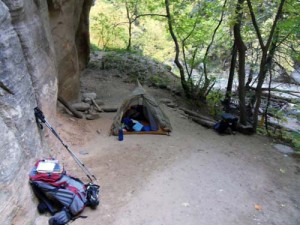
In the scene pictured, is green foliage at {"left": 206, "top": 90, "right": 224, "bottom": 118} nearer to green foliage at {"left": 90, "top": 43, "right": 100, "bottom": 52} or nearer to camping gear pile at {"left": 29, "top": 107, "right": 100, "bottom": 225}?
green foliage at {"left": 90, "top": 43, "right": 100, "bottom": 52}

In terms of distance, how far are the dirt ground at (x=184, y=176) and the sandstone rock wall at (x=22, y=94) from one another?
1.09m

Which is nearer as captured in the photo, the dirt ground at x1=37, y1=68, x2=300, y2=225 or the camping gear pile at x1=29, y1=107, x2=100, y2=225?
the camping gear pile at x1=29, y1=107, x2=100, y2=225

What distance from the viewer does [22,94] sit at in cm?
Answer: 527

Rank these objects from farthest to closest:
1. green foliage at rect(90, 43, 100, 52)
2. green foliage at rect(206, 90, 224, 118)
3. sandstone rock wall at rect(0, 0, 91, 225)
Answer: green foliage at rect(90, 43, 100, 52) < green foliage at rect(206, 90, 224, 118) < sandstone rock wall at rect(0, 0, 91, 225)

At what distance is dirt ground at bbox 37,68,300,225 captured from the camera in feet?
17.9

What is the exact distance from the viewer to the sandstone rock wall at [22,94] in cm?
441

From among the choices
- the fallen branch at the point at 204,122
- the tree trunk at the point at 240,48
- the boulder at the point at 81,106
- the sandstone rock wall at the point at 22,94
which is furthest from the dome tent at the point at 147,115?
the tree trunk at the point at 240,48

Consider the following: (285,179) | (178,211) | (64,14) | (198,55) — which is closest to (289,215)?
(285,179)

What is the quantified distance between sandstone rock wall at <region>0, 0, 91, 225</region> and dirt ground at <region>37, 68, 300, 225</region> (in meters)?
1.09

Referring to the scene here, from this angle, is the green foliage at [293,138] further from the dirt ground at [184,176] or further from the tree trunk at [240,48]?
the tree trunk at [240,48]

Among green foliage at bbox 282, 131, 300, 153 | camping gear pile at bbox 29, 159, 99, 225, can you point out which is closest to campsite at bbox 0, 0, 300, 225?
camping gear pile at bbox 29, 159, 99, 225

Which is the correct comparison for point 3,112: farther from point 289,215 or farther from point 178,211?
point 289,215

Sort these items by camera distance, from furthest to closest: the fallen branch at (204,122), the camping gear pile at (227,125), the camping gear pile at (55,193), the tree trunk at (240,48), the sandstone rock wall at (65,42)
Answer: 1. the fallen branch at (204,122)
2. the camping gear pile at (227,125)
3. the tree trunk at (240,48)
4. the sandstone rock wall at (65,42)
5. the camping gear pile at (55,193)

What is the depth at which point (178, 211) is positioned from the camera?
5523mm
